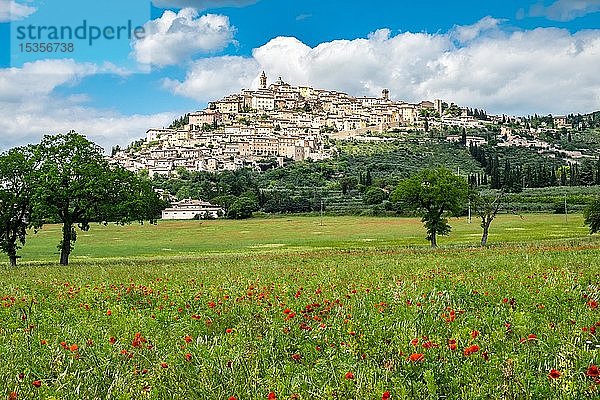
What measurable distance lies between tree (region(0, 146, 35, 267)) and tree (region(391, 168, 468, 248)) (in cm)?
3551

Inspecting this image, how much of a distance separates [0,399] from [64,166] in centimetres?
3465

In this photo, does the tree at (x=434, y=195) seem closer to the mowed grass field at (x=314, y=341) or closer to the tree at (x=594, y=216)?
the tree at (x=594, y=216)

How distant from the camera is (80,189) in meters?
38.5

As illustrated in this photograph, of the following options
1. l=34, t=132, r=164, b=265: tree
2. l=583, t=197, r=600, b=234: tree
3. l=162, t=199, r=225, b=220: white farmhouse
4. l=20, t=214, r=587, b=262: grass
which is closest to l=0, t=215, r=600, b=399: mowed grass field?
l=34, t=132, r=164, b=265: tree

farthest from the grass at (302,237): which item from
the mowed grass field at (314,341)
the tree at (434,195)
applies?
the mowed grass field at (314,341)

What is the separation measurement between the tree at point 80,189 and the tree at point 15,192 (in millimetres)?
918

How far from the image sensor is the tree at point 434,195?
6034cm

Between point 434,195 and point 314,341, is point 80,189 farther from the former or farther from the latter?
point 434,195

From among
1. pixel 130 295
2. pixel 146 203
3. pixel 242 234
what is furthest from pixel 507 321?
pixel 242 234

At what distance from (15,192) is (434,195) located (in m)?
38.1

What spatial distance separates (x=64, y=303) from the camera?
1441 centimetres

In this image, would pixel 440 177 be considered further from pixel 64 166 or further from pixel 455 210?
pixel 64 166

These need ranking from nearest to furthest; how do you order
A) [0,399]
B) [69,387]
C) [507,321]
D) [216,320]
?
[0,399] < [69,387] < [507,321] < [216,320]

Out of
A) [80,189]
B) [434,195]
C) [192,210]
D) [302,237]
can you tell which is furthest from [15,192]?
[192,210]
